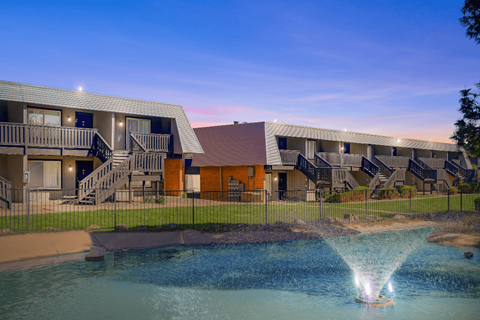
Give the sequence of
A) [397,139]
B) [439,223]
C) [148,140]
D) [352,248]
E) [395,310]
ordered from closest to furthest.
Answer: [395,310], [352,248], [439,223], [148,140], [397,139]

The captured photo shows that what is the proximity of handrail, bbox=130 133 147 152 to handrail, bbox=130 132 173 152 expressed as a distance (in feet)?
0.85

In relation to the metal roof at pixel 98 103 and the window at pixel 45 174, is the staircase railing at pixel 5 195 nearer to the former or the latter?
the window at pixel 45 174

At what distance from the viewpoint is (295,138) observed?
4056 centimetres

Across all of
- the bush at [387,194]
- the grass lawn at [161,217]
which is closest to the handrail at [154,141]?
the grass lawn at [161,217]

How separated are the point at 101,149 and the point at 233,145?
40.4ft

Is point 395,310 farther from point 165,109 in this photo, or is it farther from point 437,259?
point 165,109

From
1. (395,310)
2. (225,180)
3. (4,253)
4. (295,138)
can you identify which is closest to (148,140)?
(225,180)

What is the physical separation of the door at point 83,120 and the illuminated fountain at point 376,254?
20.9 metres

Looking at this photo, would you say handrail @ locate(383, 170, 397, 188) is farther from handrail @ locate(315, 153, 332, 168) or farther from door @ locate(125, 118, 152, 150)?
door @ locate(125, 118, 152, 150)

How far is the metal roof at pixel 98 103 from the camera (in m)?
26.2

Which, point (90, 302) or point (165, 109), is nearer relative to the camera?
point (90, 302)

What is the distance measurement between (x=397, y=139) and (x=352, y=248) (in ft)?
132

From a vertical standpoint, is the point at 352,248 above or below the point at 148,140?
below

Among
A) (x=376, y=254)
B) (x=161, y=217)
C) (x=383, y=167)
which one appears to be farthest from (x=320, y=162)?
(x=376, y=254)
